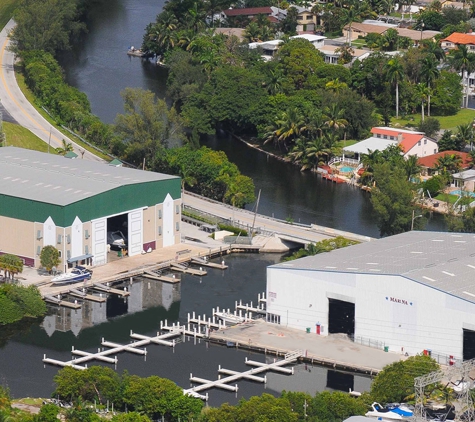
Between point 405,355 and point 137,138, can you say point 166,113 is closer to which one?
point 137,138

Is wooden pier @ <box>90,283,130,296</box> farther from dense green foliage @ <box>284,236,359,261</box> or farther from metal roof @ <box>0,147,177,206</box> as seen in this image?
dense green foliage @ <box>284,236,359,261</box>

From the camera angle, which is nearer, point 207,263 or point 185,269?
point 185,269

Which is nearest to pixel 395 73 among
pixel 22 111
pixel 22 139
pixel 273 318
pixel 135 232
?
pixel 22 111

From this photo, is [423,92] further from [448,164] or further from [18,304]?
[18,304]

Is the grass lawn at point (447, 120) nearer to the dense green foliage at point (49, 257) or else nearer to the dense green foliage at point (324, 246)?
the dense green foliage at point (324, 246)

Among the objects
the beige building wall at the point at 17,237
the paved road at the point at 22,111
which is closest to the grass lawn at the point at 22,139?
the paved road at the point at 22,111

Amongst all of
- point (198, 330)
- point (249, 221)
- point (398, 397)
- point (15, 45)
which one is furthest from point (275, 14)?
point (398, 397)

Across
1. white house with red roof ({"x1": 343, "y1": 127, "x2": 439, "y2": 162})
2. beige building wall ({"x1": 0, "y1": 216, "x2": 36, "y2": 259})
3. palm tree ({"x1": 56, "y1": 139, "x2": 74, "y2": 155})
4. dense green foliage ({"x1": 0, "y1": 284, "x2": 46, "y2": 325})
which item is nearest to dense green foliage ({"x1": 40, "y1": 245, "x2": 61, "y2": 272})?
beige building wall ({"x1": 0, "y1": 216, "x2": 36, "y2": 259})
